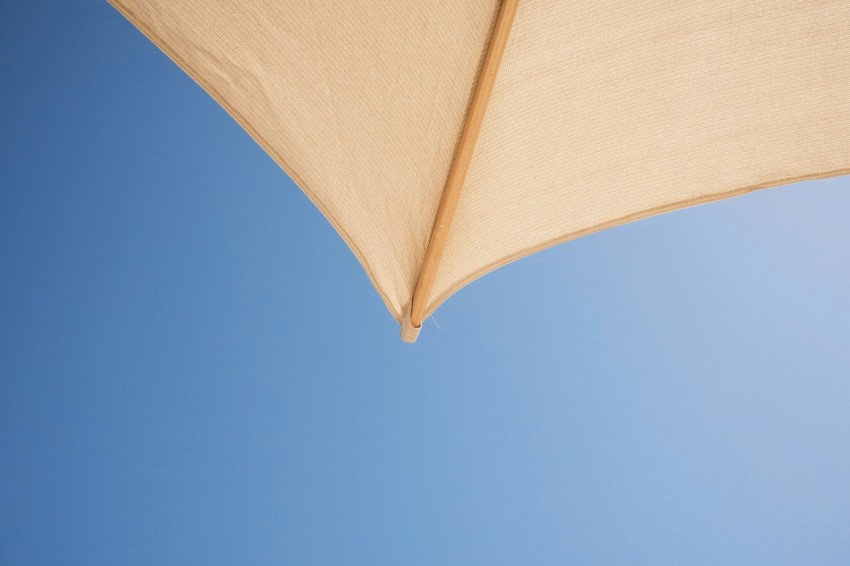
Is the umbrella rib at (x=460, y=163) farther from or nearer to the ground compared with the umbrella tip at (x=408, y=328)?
farther from the ground

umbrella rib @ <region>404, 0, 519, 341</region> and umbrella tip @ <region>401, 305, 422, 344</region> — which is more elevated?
umbrella rib @ <region>404, 0, 519, 341</region>

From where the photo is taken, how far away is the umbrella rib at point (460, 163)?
1.68 metres

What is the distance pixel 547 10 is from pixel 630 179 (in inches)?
18.1

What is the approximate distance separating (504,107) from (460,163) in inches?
5.9

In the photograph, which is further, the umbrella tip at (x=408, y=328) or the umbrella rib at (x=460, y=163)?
the umbrella tip at (x=408, y=328)

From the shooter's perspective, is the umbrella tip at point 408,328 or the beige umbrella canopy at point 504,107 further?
the umbrella tip at point 408,328

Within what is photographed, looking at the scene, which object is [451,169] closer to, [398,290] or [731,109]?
[398,290]

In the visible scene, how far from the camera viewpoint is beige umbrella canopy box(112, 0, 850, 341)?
5.73 ft

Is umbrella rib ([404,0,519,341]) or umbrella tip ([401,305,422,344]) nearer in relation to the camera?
umbrella rib ([404,0,519,341])

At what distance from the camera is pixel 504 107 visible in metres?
1.80

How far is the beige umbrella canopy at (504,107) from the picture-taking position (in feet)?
5.73

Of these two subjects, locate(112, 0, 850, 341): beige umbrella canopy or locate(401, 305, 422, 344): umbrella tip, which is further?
locate(401, 305, 422, 344): umbrella tip

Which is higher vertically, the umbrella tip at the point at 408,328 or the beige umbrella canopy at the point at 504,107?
the beige umbrella canopy at the point at 504,107

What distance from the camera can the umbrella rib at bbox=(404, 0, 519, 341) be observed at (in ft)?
5.50
